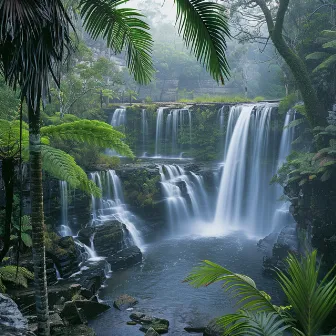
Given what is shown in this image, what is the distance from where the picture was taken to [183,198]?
2020 centimetres

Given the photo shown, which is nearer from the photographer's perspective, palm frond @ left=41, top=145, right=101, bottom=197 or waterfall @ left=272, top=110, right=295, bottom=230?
palm frond @ left=41, top=145, right=101, bottom=197

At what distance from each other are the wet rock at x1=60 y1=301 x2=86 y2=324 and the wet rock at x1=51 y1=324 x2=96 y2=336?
25 centimetres

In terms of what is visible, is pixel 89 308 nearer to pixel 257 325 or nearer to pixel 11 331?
pixel 11 331

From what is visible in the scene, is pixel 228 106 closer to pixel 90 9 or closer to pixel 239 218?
pixel 239 218

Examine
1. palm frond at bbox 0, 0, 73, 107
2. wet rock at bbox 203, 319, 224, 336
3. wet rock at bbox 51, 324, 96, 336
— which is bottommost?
wet rock at bbox 203, 319, 224, 336

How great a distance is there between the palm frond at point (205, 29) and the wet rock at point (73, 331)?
632cm

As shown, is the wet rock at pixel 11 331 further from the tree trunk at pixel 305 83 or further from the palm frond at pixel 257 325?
the tree trunk at pixel 305 83

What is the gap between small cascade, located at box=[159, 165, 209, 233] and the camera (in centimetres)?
1978

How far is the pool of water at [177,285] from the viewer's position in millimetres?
10680

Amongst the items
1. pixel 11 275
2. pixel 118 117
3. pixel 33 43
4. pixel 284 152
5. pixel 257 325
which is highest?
pixel 33 43

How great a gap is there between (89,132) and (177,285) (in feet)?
25.1

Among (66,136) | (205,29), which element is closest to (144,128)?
(66,136)

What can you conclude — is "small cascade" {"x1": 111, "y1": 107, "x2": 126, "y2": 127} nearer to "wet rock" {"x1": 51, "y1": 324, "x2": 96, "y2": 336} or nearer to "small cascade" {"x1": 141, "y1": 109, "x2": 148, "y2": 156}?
"small cascade" {"x1": 141, "y1": 109, "x2": 148, "y2": 156}

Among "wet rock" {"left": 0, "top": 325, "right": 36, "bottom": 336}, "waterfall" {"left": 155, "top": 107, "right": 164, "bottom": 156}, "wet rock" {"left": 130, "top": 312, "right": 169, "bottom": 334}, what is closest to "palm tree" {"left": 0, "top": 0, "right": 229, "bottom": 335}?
"wet rock" {"left": 0, "top": 325, "right": 36, "bottom": 336}
